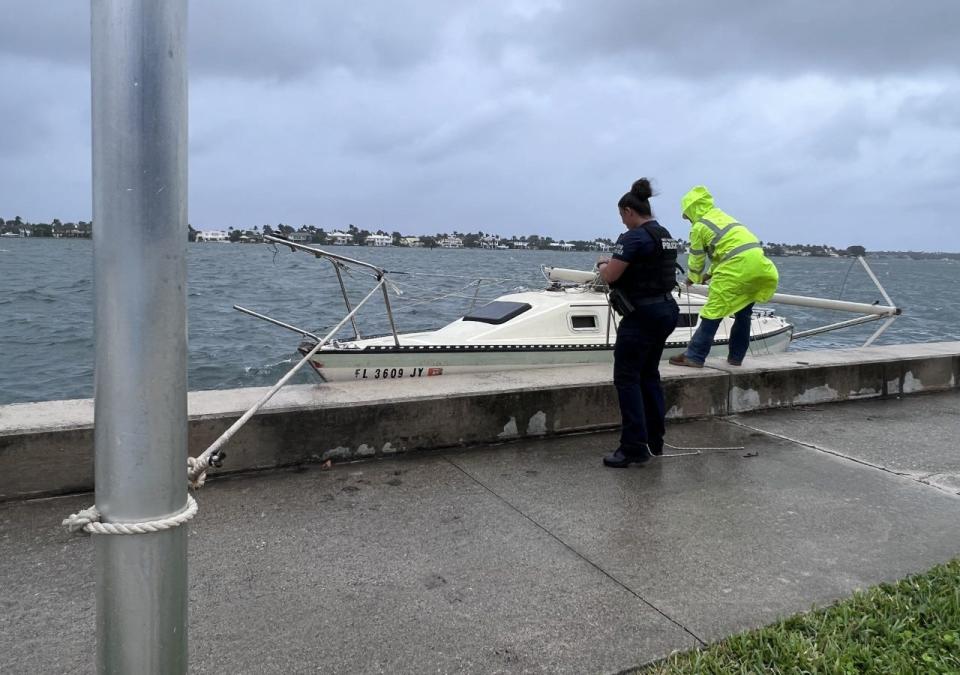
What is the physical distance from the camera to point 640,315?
557cm

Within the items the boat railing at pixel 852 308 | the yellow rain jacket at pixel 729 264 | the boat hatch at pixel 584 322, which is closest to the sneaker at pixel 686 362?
the yellow rain jacket at pixel 729 264

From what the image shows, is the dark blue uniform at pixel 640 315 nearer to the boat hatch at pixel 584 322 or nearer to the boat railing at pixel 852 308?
the boat railing at pixel 852 308

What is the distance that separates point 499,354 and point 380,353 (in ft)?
5.77

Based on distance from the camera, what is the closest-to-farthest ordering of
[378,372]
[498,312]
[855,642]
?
[855,642] < [378,372] < [498,312]

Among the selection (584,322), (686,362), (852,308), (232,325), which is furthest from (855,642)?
(232,325)

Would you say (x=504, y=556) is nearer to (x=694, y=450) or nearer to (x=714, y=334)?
(x=694, y=450)

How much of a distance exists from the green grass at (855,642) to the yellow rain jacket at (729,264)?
189 inches

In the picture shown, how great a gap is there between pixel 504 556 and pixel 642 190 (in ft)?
9.28

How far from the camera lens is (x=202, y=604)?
136 inches

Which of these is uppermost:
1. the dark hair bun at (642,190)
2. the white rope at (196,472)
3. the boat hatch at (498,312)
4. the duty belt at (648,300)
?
the dark hair bun at (642,190)

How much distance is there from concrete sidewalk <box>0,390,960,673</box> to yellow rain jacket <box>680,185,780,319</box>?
2.41 meters

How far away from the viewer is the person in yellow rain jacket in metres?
Answer: 7.97

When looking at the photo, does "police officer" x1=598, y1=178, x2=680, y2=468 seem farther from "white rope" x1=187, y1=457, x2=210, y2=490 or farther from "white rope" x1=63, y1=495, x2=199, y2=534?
"white rope" x1=63, y1=495, x2=199, y2=534

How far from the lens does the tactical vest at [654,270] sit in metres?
5.52
